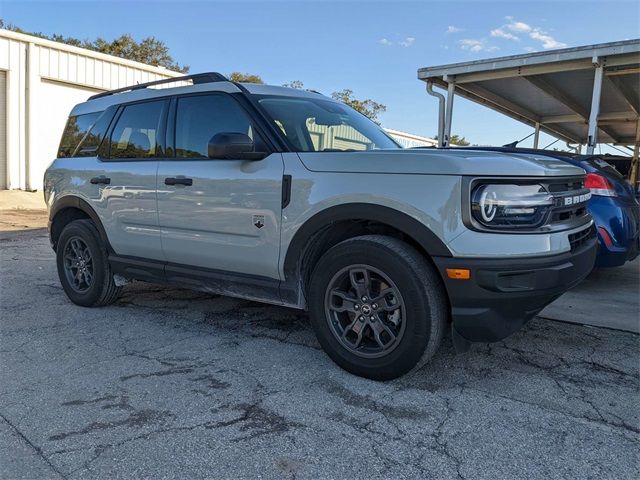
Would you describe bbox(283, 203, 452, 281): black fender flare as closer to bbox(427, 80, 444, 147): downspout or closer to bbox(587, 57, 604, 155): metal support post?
bbox(587, 57, 604, 155): metal support post

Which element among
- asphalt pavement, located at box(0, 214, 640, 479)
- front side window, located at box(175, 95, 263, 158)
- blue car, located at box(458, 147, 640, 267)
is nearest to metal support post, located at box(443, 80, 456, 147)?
blue car, located at box(458, 147, 640, 267)

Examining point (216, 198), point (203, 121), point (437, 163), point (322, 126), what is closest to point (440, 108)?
point (322, 126)

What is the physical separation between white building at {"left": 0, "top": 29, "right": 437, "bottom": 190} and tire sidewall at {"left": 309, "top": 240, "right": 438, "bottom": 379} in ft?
53.7

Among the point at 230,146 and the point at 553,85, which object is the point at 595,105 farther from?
the point at 230,146

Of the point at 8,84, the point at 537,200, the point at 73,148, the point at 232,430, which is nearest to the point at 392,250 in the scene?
the point at 537,200

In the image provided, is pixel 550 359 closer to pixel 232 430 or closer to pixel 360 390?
pixel 360 390

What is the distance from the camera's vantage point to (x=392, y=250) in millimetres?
3045

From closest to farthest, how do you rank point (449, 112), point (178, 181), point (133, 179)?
point (178, 181)
point (133, 179)
point (449, 112)

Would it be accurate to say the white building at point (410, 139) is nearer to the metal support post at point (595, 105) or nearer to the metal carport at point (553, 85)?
the metal carport at point (553, 85)

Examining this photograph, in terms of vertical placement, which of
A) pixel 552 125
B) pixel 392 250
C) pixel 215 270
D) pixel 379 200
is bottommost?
pixel 215 270

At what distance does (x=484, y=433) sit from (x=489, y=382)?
2.20ft

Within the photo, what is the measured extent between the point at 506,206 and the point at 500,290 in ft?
1.52

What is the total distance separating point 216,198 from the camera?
380 centimetres

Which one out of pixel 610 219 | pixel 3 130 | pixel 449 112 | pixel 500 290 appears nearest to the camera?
pixel 500 290
